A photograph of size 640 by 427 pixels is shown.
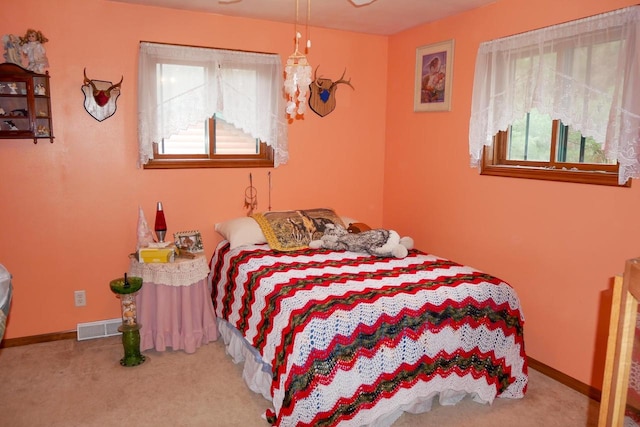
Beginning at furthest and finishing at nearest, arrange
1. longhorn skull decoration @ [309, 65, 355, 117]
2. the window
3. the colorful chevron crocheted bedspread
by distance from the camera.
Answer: longhorn skull decoration @ [309, 65, 355, 117], the window, the colorful chevron crocheted bedspread

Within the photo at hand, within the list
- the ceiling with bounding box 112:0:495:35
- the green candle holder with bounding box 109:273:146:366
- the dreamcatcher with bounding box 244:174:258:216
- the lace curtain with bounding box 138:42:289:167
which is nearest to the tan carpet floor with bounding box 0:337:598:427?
the green candle holder with bounding box 109:273:146:366

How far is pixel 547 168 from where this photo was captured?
296 cm

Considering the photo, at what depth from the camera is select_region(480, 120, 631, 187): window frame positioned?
263 centimetres

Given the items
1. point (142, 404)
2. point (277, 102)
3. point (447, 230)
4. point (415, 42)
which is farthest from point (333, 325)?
point (415, 42)

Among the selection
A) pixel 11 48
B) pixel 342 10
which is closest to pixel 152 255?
pixel 11 48

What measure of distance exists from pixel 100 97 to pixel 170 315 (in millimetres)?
1588

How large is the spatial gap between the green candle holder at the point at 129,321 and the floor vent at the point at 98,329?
17.6 inches

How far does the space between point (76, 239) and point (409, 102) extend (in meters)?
2.86

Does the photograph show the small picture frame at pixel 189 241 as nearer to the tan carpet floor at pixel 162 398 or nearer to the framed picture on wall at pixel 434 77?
the tan carpet floor at pixel 162 398

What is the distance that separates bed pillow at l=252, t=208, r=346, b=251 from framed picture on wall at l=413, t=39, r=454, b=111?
1222 millimetres

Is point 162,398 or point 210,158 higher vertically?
point 210,158

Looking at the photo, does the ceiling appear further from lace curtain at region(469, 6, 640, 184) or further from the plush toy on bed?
the plush toy on bed

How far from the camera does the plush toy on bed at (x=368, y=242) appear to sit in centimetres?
312

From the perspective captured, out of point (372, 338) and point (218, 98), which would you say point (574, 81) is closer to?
point (372, 338)
